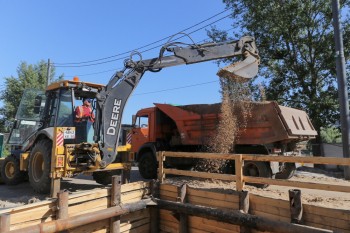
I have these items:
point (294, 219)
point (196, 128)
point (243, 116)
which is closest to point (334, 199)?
point (294, 219)

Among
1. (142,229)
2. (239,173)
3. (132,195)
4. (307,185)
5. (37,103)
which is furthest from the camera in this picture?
(37,103)

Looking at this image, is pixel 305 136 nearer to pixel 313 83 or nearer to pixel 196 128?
pixel 196 128

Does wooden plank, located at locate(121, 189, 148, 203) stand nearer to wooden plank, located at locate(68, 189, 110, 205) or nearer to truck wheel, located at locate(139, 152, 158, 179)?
wooden plank, located at locate(68, 189, 110, 205)

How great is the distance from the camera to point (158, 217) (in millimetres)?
6988

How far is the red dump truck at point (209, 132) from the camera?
30.0 feet

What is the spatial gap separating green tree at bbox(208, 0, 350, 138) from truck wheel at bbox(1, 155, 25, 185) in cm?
1288

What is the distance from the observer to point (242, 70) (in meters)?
8.62

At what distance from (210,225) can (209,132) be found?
4402 millimetres

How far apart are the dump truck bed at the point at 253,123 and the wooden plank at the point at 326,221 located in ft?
13.9

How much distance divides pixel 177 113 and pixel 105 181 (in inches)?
123

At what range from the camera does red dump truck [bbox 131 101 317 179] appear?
9.13 m

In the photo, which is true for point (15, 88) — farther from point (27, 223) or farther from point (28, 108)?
point (27, 223)

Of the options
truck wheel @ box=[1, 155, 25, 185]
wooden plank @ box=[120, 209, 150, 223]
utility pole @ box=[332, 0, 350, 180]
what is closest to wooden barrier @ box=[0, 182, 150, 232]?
wooden plank @ box=[120, 209, 150, 223]

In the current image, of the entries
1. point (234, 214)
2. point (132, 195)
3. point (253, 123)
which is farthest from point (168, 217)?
point (253, 123)
